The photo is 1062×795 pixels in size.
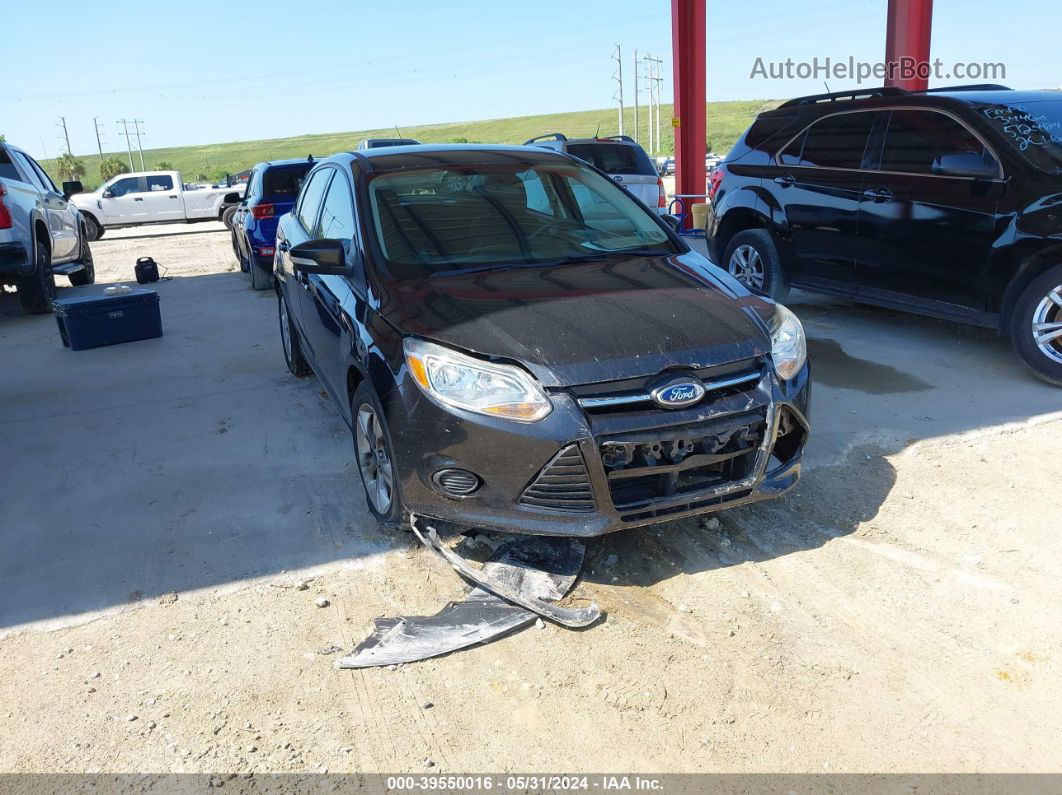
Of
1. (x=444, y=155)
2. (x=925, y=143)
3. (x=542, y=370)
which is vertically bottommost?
(x=542, y=370)

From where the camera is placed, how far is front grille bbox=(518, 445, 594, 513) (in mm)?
2977

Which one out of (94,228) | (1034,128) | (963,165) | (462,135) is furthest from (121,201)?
(462,135)

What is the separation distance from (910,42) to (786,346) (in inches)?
474

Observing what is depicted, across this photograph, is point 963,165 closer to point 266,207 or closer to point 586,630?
point 586,630

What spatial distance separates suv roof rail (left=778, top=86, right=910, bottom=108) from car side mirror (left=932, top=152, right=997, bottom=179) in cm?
75

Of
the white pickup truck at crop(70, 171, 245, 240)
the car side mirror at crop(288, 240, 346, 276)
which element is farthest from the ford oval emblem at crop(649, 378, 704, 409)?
the white pickup truck at crop(70, 171, 245, 240)

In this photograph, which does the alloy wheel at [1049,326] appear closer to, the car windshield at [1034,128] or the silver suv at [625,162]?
the car windshield at [1034,128]

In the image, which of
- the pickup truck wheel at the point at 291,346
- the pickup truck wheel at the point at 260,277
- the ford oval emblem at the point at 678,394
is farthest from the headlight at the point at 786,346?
the pickup truck wheel at the point at 260,277

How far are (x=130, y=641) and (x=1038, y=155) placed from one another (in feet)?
18.5

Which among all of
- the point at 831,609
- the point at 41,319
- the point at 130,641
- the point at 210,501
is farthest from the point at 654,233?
the point at 41,319

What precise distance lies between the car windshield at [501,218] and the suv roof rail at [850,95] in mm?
3011

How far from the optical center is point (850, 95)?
6.73m

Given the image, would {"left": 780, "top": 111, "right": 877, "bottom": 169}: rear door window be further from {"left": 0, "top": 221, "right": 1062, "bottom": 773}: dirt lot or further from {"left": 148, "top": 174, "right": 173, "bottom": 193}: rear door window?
{"left": 148, "top": 174, "right": 173, "bottom": 193}: rear door window

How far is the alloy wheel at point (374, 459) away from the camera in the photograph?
358 centimetres
